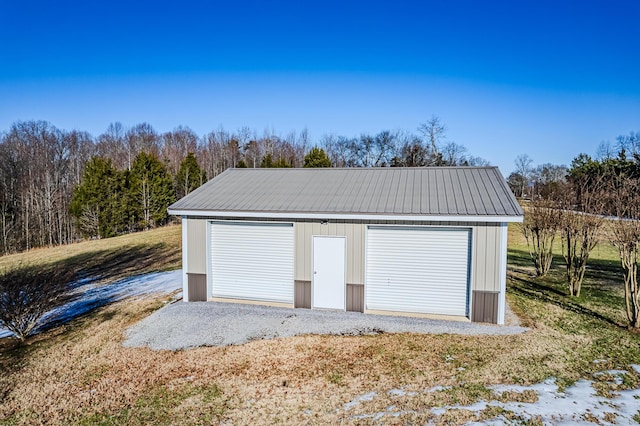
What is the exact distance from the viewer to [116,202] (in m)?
28.2

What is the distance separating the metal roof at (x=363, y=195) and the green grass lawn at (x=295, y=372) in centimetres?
274

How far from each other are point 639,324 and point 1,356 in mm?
13166

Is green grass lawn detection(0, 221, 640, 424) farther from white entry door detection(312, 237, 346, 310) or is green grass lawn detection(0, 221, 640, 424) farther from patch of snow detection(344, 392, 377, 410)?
white entry door detection(312, 237, 346, 310)

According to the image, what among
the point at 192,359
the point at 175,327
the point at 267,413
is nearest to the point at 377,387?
the point at 267,413

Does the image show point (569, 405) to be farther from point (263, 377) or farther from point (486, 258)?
point (263, 377)

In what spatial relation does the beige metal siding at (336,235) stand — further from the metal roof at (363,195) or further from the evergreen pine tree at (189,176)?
the evergreen pine tree at (189,176)

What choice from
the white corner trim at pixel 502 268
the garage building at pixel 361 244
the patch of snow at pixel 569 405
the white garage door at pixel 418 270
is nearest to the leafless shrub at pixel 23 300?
the garage building at pixel 361 244

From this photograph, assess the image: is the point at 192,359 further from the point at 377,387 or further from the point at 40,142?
the point at 40,142

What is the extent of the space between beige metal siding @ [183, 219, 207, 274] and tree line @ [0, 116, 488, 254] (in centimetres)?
2205

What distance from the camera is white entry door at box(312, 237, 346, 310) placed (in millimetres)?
8727

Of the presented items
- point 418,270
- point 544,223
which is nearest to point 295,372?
point 418,270

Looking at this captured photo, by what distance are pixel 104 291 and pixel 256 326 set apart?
7466 mm

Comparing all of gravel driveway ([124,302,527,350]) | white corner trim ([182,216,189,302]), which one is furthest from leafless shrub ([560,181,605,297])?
white corner trim ([182,216,189,302])

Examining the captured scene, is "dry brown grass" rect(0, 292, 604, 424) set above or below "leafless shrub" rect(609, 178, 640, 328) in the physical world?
below
